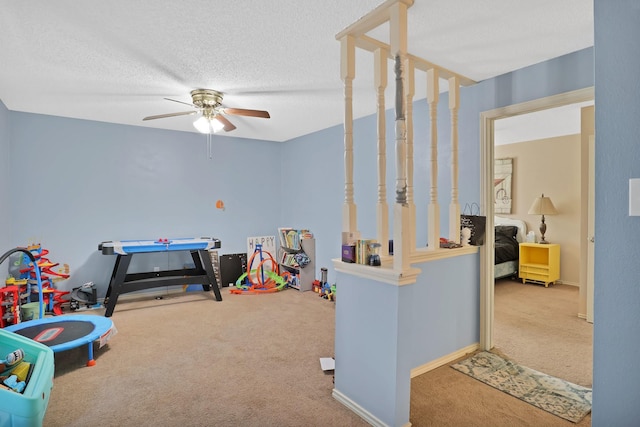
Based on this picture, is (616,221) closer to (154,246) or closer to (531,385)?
(531,385)

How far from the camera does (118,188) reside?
455 cm

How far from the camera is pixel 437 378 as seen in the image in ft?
8.23

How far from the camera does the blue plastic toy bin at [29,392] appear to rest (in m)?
1.54

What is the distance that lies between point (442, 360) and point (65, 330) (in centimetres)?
315

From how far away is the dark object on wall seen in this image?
523cm

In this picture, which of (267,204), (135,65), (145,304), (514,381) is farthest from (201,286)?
(514,381)

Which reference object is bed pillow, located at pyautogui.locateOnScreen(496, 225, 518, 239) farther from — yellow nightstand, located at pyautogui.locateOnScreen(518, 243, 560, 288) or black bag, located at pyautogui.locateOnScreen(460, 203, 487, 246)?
black bag, located at pyautogui.locateOnScreen(460, 203, 487, 246)

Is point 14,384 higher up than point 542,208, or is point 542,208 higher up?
point 542,208

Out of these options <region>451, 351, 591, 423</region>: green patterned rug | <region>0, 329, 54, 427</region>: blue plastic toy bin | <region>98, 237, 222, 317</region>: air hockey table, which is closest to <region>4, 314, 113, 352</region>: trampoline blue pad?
<region>0, 329, 54, 427</region>: blue plastic toy bin

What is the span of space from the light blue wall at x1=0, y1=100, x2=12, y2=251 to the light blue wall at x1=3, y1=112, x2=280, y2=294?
126 millimetres

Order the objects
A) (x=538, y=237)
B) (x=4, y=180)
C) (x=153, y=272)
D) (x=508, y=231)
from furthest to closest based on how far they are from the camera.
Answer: (x=508, y=231)
(x=538, y=237)
(x=153, y=272)
(x=4, y=180)

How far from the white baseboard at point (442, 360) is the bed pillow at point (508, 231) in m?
3.31

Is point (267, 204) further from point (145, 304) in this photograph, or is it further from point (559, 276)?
point (559, 276)

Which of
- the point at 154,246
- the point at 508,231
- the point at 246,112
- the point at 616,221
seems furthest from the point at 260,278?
the point at 616,221
